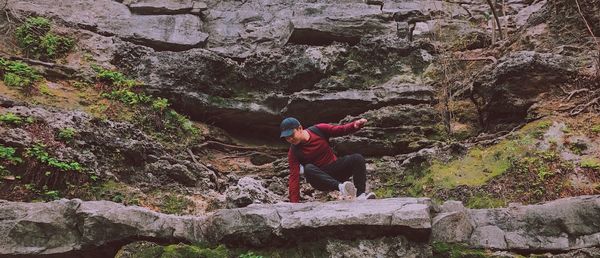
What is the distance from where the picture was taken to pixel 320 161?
6930 millimetres

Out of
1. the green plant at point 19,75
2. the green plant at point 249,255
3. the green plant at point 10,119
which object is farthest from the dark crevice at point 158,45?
the green plant at point 249,255

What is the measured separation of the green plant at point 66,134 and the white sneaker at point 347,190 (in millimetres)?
5198

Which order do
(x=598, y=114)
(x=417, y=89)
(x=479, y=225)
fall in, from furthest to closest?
1. (x=417, y=89)
2. (x=598, y=114)
3. (x=479, y=225)

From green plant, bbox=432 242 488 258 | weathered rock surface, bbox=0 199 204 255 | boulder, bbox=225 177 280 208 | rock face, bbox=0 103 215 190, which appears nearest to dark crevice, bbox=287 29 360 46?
rock face, bbox=0 103 215 190

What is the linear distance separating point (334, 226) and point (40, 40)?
983 centimetres

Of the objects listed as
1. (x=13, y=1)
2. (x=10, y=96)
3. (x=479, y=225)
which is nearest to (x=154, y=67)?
(x=10, y=96)

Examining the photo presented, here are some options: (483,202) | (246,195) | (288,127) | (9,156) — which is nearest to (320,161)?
(288,127)

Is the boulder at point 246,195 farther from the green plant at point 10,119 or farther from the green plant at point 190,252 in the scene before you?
the green plant at point 10,119

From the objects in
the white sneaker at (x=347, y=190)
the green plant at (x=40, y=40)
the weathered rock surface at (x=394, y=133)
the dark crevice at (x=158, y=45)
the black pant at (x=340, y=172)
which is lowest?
the white sneaker at (x=347, y=190)

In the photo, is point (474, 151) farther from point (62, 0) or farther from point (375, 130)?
point (62, 0)

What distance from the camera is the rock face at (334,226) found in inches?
214

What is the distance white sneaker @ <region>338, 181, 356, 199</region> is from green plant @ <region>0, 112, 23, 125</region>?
5839mm

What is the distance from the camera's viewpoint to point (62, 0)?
45.6ft

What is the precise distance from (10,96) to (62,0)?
17.4 ft
